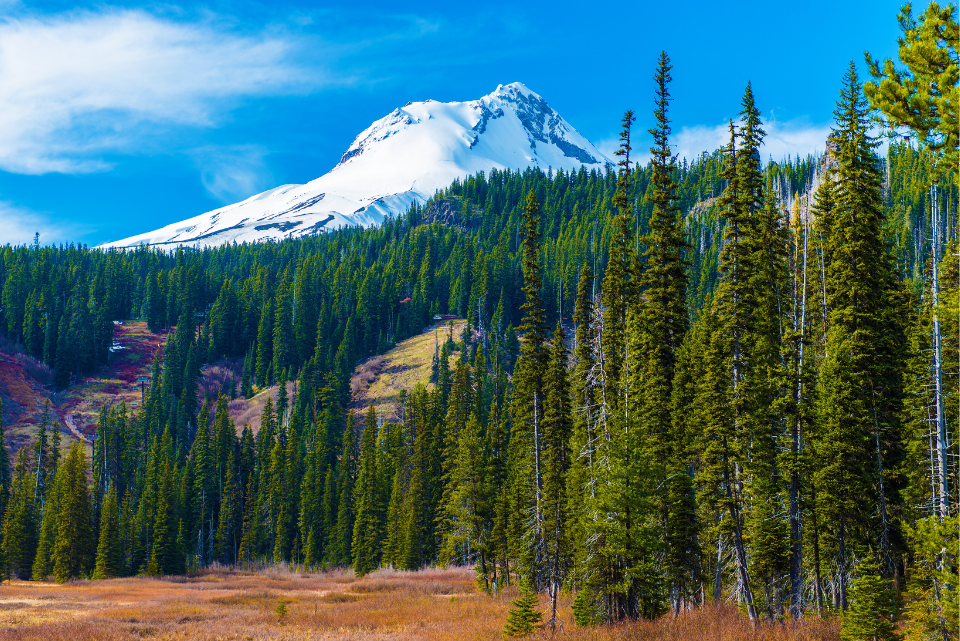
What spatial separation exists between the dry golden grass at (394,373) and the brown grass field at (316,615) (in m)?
52.9

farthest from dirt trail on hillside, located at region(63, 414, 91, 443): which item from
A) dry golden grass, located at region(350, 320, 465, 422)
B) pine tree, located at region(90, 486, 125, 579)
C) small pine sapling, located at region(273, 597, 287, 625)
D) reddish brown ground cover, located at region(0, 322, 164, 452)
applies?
small pine sapling, located at region(273, 597, 287, 625)

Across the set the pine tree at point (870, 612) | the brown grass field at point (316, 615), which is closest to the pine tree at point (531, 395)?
the brown grass field at point (316, 615)

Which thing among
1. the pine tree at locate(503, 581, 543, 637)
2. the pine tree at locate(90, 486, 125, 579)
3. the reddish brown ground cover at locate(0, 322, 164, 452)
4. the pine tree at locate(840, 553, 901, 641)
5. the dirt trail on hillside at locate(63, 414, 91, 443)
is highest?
the reddish brown ground cover at locate(0, 322, 164, 452)

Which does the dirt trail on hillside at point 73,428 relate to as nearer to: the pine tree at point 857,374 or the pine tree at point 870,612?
the pine tree at point 857,374

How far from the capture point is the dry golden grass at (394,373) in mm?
112188

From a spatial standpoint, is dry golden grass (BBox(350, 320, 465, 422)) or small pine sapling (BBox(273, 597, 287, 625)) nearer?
small pine sapling (BBox(273, 597, 287, 625))

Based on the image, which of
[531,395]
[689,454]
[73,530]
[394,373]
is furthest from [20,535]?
[689,454]

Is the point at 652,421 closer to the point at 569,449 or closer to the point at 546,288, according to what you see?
the point at 569,449

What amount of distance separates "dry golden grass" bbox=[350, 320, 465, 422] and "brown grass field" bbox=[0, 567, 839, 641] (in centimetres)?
5293

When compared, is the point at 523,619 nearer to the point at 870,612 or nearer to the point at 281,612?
the point at 870,612

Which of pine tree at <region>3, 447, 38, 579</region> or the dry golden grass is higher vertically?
the dry golden grass

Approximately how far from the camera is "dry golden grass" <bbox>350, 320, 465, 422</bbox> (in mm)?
112188

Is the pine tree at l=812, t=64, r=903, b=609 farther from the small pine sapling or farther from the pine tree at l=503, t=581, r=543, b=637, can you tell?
the small pine sapling

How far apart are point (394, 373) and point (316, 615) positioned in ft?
277
